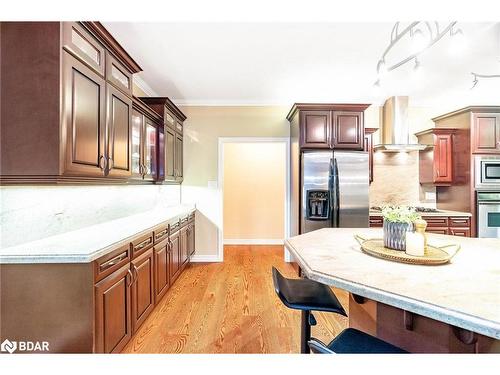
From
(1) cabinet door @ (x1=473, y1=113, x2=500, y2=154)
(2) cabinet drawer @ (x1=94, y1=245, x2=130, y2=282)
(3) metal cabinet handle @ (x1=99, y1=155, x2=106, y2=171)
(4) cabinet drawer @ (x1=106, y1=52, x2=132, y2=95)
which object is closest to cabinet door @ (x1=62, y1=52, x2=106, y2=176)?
(3) metal cabinet handle @ (x1=99, y1=155, x2=106, y2=171)

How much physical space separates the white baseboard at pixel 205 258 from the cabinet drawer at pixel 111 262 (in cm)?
241

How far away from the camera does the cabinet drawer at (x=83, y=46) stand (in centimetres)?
152

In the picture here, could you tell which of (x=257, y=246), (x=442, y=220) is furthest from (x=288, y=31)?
(x=257, y=246)

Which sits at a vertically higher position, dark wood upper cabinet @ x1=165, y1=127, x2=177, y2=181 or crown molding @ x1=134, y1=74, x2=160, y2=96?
crown molding @ x1=134, y1=74, x2=160, y2=96

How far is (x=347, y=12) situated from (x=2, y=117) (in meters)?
1.88

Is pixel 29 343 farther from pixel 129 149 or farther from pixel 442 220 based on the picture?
pixel 442 220

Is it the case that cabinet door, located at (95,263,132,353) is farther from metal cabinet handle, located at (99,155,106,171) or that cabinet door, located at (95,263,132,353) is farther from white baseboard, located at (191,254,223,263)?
white baseboard, located at (191,254,223,263)

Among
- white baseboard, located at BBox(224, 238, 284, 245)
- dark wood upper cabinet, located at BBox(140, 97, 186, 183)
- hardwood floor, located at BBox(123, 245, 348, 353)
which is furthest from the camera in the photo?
white baseboard, located at BBox(224, 238, 284, 245)

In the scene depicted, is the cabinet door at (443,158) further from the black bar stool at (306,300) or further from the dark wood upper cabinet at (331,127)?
the black bar stool at (306,300)

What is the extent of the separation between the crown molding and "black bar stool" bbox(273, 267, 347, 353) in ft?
10.3

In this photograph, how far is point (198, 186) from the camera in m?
4.22

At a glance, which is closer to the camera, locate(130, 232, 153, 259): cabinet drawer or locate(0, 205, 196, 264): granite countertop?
locate(0, 205, 196, 264): granite countertop

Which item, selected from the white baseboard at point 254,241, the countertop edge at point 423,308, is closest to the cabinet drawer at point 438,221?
the white baseboard at point 254,241

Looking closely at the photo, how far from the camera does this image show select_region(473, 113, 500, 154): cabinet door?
3.41m
